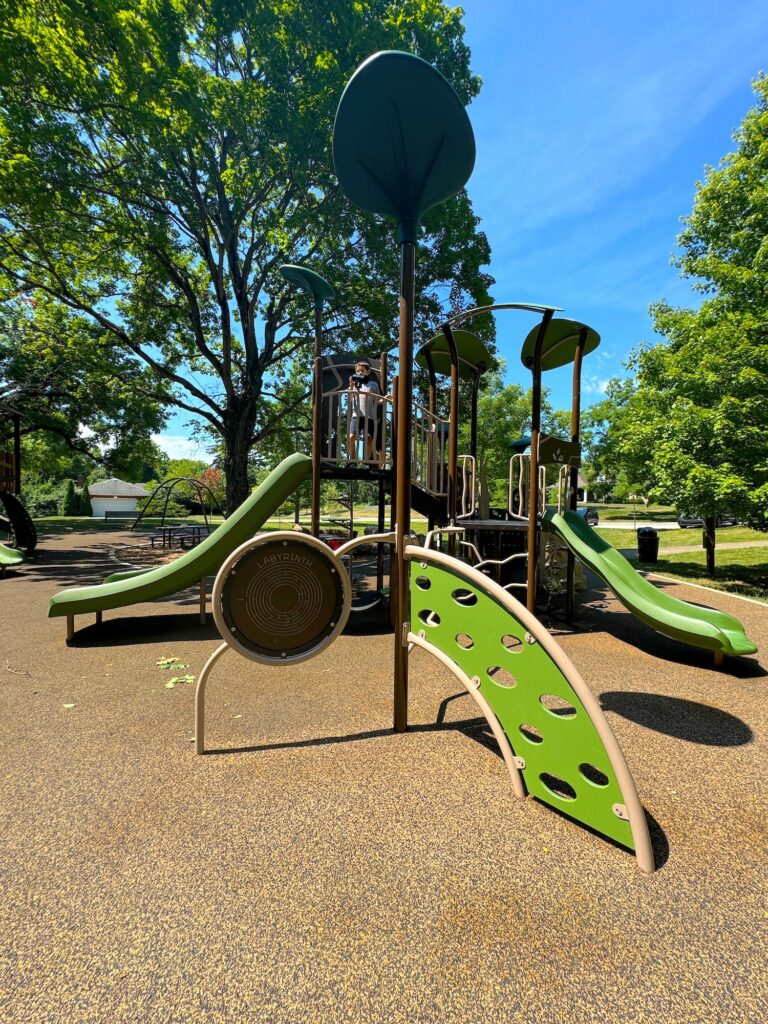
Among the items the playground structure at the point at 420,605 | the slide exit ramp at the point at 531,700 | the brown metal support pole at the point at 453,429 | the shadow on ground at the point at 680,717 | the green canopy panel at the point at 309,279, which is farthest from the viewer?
the brown metal support pole at the point at 453,429

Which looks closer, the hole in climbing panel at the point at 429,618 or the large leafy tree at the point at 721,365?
the hole in climbing panel at the point at 429,618

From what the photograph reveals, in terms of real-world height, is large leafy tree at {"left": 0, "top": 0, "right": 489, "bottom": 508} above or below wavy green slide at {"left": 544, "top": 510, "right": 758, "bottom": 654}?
above

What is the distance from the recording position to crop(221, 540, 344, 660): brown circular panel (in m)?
3.35

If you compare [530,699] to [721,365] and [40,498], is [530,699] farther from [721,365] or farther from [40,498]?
[40,498]

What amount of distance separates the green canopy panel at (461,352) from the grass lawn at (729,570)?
7451mm

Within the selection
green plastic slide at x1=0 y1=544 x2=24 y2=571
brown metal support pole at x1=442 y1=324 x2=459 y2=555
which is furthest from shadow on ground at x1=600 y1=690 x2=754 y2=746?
green plastic slide at x1=0 y1=544 x2=24 y2=571

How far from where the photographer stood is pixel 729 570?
13039 millimetres

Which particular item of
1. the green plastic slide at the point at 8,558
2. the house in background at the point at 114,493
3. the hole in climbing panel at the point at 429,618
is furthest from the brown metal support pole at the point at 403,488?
the house in background at the point at 114,493

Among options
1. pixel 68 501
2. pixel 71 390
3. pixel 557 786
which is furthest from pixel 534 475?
pixel 68 501

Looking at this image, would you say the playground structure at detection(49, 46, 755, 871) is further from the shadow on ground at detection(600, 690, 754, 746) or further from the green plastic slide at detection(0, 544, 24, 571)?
the green plastic slide at detection(0, 544, 24, 571)

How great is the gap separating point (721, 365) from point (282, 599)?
11.4 metres

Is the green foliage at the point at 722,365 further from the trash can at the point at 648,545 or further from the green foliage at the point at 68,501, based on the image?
the green foliage at the point at 68,501

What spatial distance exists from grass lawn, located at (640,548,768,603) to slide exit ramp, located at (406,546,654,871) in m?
9.21

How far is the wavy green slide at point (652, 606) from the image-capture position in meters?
4.87
